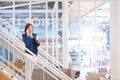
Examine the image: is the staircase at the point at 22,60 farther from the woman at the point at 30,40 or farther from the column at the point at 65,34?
the column at the point at 65,34

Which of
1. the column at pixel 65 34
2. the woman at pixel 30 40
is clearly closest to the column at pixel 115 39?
the woman at pixel 30 40

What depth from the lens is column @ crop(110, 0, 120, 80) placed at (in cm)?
398

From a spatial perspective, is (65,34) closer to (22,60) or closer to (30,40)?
(30,40)

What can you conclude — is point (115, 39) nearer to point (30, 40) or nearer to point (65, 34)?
point (30, 40)

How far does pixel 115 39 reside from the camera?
4020mm

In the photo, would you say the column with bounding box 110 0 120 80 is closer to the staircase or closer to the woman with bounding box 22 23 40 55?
the staircase

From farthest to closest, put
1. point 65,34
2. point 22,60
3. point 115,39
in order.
Result: 1. point 65,34
2. point 22,60
3. point 115,39

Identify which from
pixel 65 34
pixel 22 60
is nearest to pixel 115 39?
pixel 22 60

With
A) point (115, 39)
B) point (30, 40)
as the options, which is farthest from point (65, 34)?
point (115, 39)

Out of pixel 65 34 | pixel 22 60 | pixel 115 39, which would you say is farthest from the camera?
pixel 65 34

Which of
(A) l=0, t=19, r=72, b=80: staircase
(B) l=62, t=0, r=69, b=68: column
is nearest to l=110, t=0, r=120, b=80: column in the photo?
(A) l=0, t=19, r=72, b=80: staircase

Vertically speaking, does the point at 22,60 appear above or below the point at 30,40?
below

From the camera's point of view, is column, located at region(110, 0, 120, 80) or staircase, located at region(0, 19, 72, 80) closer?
column, located at region(110, 0, 120, 80)

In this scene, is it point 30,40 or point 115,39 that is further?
point 30,40
